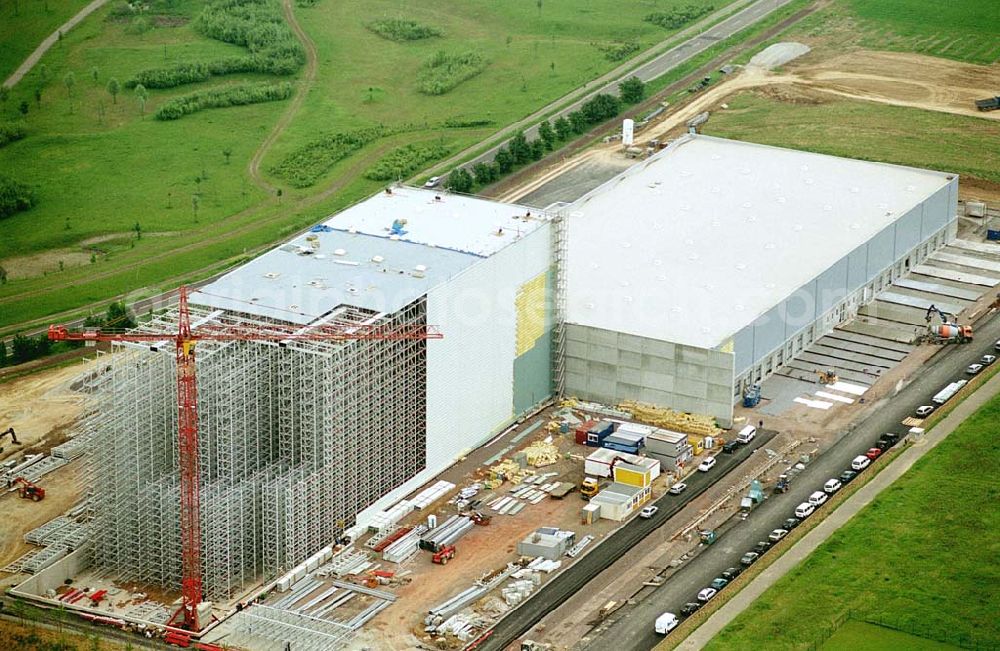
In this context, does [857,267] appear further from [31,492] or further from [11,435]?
[31,492]

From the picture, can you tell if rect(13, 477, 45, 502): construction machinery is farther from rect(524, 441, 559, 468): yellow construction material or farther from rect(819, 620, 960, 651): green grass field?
rect(819, 620, 960, 651): green grass field

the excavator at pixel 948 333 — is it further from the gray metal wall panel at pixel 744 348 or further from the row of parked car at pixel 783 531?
the gray metal wall panel at pixel 744 348

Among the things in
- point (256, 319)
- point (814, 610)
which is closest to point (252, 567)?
point (256, 319)

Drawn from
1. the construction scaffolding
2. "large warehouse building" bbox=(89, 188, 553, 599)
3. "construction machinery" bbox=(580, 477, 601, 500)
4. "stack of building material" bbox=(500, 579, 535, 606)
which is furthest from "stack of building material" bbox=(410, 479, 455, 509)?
"stack of building material" bbox=(500, 579, 535, 606)

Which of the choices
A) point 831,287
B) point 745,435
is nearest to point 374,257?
point 745,435

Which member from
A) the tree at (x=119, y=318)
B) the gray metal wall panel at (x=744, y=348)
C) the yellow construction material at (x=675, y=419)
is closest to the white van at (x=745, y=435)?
the yellow construction material at (x=675, y=419)

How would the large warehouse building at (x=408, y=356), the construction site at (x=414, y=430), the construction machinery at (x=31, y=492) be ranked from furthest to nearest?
the construction machinery at (x=31, y=492) → the large warehouse building at (x=408, y=356) → the construction site at (x=414, y=430)
